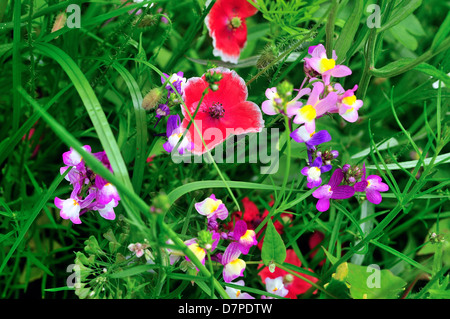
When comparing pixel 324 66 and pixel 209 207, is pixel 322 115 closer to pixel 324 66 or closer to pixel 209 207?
pixel 324 66

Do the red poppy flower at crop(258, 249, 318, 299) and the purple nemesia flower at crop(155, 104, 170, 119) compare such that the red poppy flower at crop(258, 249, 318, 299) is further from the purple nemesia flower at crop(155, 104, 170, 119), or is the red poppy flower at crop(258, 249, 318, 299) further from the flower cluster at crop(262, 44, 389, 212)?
the purple nemesia flower at crop(155, 104, 170, 119)

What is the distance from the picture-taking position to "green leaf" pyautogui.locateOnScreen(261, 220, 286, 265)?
0.61 meters

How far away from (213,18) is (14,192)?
552 mm

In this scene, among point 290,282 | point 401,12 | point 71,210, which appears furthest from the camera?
point 290,282

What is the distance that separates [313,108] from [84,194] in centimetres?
36

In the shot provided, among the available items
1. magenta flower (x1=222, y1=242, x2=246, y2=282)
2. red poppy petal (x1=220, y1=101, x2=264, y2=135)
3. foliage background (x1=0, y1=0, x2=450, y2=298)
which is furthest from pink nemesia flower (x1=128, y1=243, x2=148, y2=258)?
red poppy petal (x1=220, y1=101, x2=264, y2=135)

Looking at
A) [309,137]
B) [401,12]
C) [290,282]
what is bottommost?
[290,282]

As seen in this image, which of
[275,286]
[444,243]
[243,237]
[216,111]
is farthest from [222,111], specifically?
[444,243]

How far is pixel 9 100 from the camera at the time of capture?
892 millimetres

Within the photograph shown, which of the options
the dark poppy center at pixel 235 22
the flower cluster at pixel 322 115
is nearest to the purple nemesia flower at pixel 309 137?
the flower cluster at pixel 322 115

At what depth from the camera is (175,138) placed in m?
0.64
